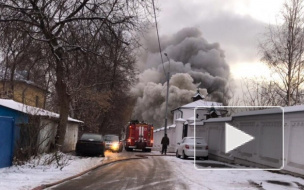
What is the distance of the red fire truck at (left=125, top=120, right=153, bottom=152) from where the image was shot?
38.5 metres

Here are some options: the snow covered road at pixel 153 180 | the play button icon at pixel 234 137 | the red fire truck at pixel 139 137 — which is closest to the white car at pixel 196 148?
the play button icon at pixel 234 137

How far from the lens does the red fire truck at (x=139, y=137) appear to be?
38.5m

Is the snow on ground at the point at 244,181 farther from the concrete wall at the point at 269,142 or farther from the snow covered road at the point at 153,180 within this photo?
the concrete wall at the point at 269,142

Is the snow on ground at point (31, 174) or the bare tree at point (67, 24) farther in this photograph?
the bare tree at point (67, 24)

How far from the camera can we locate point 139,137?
3881 cm

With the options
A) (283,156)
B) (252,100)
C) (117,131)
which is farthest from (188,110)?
(283,156)

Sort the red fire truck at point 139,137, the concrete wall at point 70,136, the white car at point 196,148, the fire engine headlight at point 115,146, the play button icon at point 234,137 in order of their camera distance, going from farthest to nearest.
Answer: the red fire truck at point 139,137
the fire engine headlight at point 115,146
the concrete wall at point 70,136
the white car at point 196,148
the play button icon at point 234,137

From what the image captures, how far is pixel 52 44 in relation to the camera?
20.4 meters

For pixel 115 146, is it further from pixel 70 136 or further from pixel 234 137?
pixel 234 137

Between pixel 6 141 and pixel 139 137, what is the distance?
25.2 metres

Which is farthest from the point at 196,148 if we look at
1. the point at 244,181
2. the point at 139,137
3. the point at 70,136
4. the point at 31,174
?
the point at 139,137

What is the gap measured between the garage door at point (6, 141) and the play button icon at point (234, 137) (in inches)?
402

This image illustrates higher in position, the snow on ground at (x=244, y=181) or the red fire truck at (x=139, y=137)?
the red fire truck at (x=139, y=137)

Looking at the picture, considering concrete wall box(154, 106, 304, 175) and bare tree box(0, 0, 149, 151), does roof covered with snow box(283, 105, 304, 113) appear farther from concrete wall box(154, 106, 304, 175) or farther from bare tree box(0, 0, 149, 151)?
bare tree box(0, 0, 149, 151)
